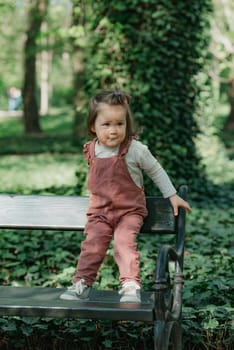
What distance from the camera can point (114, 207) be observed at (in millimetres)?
3742

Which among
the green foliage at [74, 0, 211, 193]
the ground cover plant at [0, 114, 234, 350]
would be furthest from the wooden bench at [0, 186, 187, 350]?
the green foliage at [74, 0, 211, 193]

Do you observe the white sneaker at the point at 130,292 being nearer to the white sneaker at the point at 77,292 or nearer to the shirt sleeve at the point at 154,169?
the white sneaker at the point at 77,292

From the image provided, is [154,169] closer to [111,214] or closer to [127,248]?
[111,214]

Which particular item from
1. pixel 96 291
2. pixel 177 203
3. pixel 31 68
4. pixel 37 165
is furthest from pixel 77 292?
pixel 31 68

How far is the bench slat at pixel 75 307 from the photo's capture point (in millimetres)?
3143

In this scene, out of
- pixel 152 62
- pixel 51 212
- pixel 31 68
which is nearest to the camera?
pixel 51 212

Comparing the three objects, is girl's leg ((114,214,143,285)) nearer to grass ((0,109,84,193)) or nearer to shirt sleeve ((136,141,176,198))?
shirt sleeve ((136,141,176,198))

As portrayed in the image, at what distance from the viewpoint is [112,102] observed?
3.67m

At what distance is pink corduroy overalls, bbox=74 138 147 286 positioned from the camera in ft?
12.1

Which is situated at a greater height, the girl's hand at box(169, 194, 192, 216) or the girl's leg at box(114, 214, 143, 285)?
the girl's hand at box(169, 194, 192, 216)

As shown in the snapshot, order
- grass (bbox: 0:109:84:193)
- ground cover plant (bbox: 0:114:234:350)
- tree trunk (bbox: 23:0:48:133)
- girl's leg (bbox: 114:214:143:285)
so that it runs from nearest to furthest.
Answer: girl's leg (bbox: 114:214:143:285)
ground cover plant (bbox: 0:114:234:350)
grass (bbox: 0:109:84:193)
tree trunk (bbox: 23:0:48:133)

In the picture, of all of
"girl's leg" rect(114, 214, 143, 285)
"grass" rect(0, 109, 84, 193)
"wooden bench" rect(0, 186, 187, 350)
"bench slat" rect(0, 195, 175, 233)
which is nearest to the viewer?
"wooden bench" rect(0, 186, 187, 350)

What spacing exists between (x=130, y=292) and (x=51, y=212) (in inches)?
31.3

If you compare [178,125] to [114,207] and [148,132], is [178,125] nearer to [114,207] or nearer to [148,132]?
[148,132]
